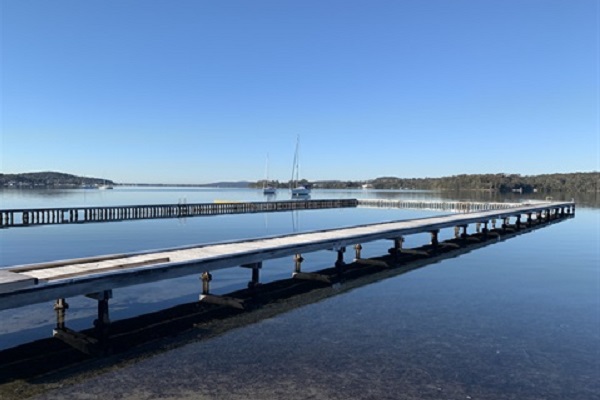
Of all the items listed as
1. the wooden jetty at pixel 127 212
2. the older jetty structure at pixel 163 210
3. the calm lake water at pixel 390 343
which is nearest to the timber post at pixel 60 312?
the calm lake water at pixel 390 343

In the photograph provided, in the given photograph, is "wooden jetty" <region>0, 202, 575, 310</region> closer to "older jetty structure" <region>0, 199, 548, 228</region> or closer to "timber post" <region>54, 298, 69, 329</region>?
"timber post" <region>54, 298, 69, 329</region>

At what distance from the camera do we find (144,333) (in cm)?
1076

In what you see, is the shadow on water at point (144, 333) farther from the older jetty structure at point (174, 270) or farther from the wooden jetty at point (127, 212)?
the wooden jetty at point (127, 212)

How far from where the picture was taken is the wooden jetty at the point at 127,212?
3924cm

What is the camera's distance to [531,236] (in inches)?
1380

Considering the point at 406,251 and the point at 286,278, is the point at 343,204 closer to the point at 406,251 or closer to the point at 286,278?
the point at 406,251

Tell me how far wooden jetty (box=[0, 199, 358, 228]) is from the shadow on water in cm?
2933

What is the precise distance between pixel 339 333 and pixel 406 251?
13.9m

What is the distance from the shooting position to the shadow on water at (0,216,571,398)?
27.6 feet

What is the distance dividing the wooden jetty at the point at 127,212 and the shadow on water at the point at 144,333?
29.3 m

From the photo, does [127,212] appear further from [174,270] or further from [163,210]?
[174,270]

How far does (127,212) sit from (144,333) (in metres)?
41.5

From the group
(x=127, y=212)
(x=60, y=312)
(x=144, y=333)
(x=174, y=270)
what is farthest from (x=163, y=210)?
(x=144, y=333)

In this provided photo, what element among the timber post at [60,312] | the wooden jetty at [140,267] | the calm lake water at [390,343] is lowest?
the calm lake water at [390,343]
